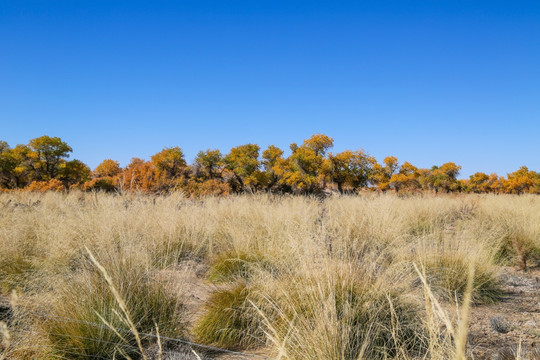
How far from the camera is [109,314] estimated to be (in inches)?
95.8

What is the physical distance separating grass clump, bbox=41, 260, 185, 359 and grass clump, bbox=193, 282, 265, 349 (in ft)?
0.74

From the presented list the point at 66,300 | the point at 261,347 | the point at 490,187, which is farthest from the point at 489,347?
the point at 490,187

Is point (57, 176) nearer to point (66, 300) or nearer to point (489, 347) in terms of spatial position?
point (66, 300)

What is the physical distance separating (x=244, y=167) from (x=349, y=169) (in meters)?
6.90

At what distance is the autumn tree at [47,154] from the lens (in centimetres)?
1944

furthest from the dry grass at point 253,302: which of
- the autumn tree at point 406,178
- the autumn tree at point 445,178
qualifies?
the autumn tree at point 445,178

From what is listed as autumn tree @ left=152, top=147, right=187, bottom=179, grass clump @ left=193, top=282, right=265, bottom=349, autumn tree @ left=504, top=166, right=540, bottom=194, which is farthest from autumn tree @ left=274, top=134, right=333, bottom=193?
autumn tree @ left=504, top=166, right=540, bottom=194

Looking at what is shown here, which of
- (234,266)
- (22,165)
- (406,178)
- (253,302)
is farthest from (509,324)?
(406,178)

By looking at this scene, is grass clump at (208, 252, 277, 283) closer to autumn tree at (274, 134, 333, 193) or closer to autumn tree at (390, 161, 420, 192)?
autumn tree at (274, 134, 333, 193)

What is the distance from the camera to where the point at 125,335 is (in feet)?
7.75

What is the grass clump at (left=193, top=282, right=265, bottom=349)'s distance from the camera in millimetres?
2758

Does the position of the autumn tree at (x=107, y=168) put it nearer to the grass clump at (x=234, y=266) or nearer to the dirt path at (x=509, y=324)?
the grass clump at (x=234, y=266)

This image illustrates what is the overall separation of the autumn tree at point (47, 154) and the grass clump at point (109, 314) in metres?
20.0

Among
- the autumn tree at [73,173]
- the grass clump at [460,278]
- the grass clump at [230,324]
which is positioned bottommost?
the grass clump at [230,324]
